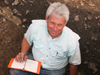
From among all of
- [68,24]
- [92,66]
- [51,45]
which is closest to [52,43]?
[51,45]

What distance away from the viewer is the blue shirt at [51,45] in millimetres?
1481

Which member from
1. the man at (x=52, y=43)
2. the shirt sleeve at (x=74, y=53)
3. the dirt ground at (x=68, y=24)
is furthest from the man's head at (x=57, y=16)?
the dirt ground at (x=68, y=24)

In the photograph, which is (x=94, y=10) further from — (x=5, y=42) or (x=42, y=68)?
(x=5, y=42)

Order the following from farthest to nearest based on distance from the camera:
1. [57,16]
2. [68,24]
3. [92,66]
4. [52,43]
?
1. [68,24]
2. [92,66]
3. [52,43]
4. [57,16]

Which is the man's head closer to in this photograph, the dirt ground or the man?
the man

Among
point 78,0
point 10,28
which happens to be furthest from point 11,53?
point 78,0

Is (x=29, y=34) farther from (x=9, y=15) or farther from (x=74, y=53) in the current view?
(x=9, y=15)

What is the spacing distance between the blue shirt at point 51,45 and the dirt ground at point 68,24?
795 millimetres

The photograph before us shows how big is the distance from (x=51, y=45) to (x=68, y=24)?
1110 millimetres

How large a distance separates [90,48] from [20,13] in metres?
1.67

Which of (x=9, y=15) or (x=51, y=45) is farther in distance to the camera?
(x=9, y=15)

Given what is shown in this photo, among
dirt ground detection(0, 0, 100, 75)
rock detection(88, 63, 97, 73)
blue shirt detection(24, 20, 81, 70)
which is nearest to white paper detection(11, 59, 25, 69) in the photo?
blue shirt detection(24, 20, 81, 70)

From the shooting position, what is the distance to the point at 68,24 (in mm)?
2500

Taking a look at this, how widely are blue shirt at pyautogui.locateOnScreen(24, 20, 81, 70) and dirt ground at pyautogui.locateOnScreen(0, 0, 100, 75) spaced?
795 mm
